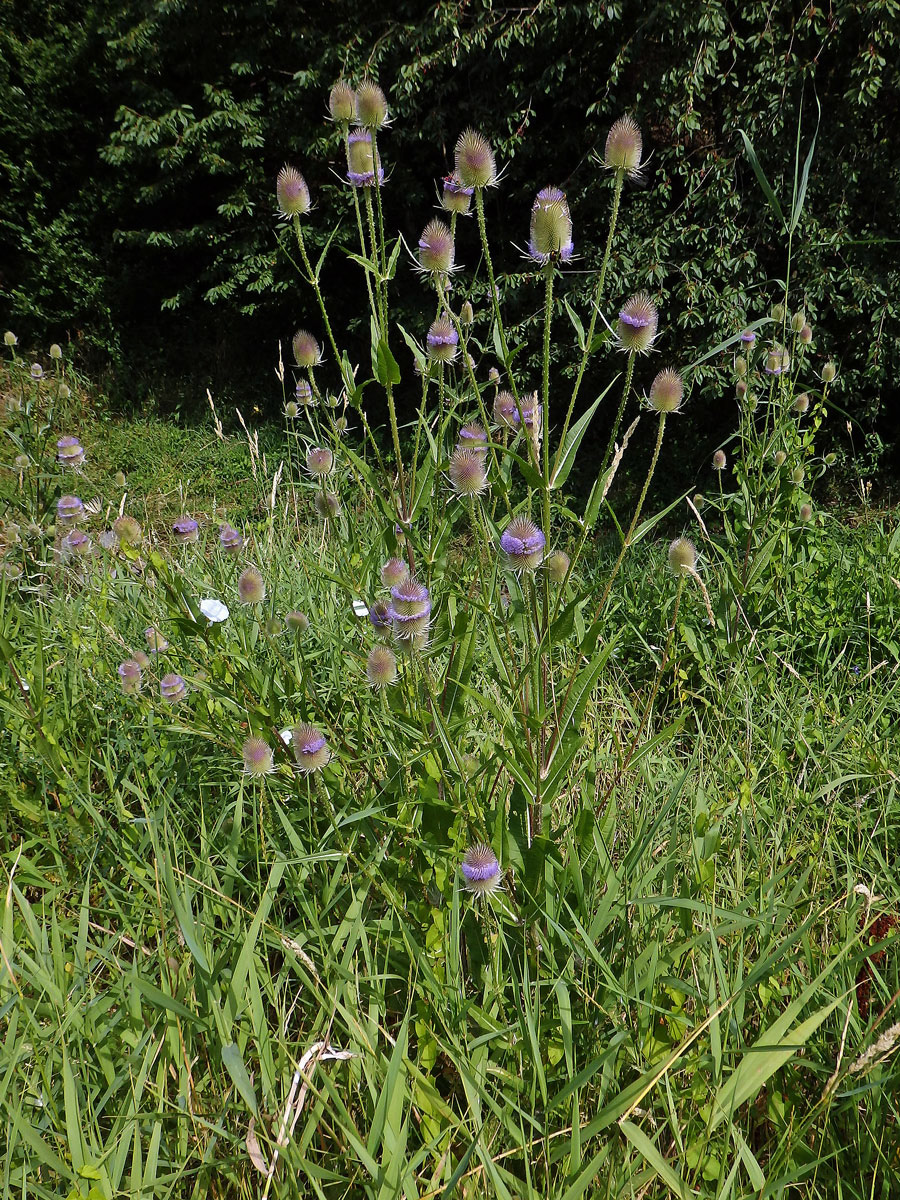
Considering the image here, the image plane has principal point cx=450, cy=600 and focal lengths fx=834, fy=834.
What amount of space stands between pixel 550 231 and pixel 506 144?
4669 mm

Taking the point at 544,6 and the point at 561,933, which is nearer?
the point at 561,933

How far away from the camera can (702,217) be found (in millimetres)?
4965

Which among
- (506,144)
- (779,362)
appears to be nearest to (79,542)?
(779,362)

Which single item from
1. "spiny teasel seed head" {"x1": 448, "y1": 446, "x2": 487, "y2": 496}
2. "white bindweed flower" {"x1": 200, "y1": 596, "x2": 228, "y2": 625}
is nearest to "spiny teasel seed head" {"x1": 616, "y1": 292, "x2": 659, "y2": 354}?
"spiny teasel seed head" {"x1": 448, "y1": 446, "x2": 487, "y2": 496}

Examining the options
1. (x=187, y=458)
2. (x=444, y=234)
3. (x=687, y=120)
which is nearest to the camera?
(x=444, y=234)

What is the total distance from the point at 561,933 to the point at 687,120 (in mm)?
4697

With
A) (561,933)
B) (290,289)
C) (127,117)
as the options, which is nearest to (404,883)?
(561,933)

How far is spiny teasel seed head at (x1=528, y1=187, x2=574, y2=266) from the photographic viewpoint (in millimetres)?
1239

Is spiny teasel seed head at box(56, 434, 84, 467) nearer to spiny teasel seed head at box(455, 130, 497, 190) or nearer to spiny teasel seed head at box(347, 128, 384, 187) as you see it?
spiny teasel seed head at box(347, 128, 384, 187)

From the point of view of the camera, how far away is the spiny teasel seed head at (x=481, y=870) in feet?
4.14

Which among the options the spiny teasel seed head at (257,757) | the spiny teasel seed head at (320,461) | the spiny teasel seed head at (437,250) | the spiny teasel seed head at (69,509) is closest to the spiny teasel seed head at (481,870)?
the spiny teasel seed head at (257,757)

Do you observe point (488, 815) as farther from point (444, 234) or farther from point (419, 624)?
point (444, 234)

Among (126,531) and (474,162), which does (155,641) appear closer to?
(126,531)

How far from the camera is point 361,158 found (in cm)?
161
